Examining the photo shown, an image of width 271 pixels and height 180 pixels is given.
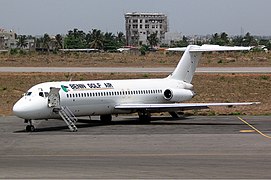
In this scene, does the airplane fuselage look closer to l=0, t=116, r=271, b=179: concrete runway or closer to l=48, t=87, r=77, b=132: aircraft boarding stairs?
l=48, t=87, r=77, b=132: aircraft boarding stairs

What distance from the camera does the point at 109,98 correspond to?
37750mm

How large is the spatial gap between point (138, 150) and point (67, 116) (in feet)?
31.1

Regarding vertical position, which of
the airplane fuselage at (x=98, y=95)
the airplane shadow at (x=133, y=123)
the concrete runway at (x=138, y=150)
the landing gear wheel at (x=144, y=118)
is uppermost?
the airplane fuselage at (x=98, y=95)

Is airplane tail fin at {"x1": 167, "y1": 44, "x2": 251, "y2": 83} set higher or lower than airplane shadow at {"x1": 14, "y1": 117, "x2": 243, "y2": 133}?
higher

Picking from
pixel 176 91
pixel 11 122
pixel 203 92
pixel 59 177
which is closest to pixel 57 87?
pixel 11 122

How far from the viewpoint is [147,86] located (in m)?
40.2

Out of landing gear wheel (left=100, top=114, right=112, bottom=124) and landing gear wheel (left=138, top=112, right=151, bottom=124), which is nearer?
landing gear wheel (left=138, top=112, right=151, bottom=124)

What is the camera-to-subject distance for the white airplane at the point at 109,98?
3459cm

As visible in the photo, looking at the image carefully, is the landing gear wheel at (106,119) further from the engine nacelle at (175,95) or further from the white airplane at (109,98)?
the engine nacelle at (175,95)

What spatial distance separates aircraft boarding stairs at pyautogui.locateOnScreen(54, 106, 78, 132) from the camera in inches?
1363

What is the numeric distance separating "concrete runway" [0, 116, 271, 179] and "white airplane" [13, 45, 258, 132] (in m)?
0.92

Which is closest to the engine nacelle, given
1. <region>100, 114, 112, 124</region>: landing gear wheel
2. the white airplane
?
the white airplane

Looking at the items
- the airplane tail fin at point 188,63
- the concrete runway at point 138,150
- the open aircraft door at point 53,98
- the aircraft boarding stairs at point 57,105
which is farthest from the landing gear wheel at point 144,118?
the open aircraft door at point 53,98

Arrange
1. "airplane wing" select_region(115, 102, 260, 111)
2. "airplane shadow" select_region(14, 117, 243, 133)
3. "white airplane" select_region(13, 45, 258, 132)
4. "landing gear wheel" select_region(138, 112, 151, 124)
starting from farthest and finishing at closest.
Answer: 1. "landing gear wheel" select_region(138, 112, 151, 124)
2. "airplane wing" select_region(115, 102, 260, 111)
3. "airplane shadow" select_region(14, 117, 243, 133)
4. "white airplane" select_region(13, 45, 258, 132)
